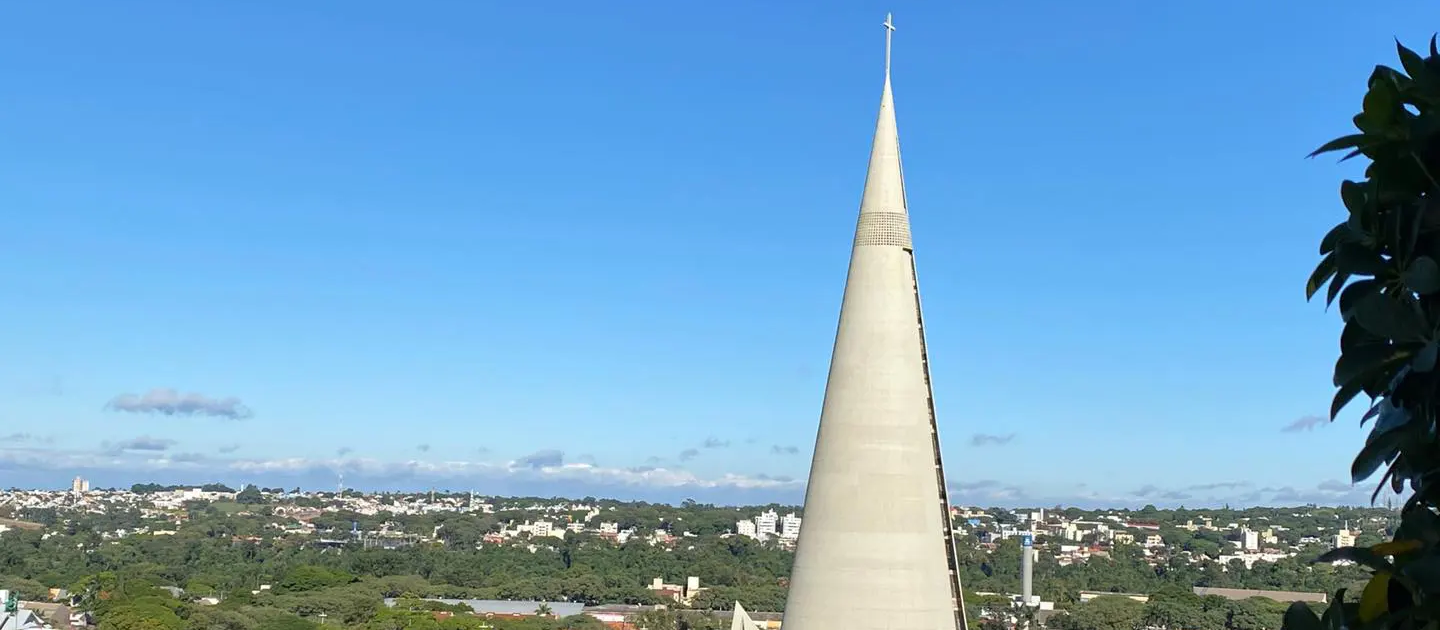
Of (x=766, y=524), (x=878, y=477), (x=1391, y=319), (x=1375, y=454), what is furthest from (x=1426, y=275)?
(x=766, y=524)

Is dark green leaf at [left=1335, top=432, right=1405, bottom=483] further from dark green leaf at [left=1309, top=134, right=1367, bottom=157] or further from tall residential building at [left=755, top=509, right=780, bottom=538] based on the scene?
tall residential building at [left=755, top=509, right=780, bottom=538]

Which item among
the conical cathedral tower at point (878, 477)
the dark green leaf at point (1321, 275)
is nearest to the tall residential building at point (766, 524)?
the conical cathedral tower at point (878, 477)

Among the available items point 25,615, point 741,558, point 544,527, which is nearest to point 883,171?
point 25,615

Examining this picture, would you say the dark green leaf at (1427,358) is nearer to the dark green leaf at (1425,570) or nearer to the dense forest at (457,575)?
the dark green leaf at (1425,570)

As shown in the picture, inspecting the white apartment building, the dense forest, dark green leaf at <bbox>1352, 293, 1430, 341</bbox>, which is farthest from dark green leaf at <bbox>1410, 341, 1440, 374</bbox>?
the white apartment building

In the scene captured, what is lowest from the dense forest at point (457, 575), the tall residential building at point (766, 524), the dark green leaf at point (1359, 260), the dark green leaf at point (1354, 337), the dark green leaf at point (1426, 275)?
the dense forest at point (457, 575)
